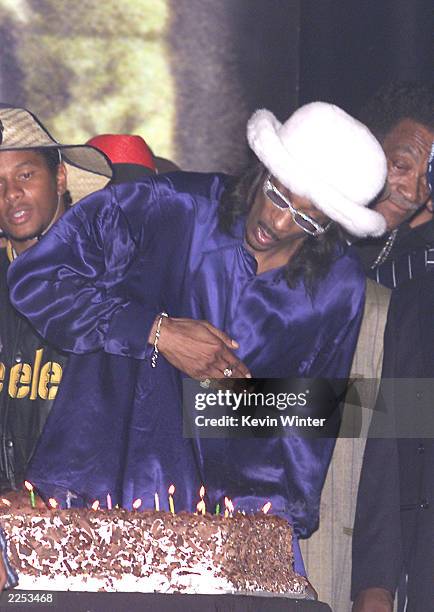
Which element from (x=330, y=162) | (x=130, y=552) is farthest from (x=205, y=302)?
(x=130, y=552)

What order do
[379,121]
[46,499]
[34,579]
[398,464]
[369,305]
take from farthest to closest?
[379,121] < [369,305] < [398,464] < [46,499] < [34,579]

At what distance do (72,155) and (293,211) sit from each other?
0.79 metres

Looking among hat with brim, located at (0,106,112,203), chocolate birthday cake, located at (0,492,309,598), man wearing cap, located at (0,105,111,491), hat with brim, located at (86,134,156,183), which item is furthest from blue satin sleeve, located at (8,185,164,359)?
chocolate birthday cake, located at (0,492,309,598)

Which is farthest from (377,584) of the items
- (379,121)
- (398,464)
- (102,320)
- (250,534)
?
(379,121)

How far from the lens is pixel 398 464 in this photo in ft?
10.3

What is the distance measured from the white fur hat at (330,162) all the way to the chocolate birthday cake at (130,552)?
0.87 metres

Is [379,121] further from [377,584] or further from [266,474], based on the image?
[377,584]

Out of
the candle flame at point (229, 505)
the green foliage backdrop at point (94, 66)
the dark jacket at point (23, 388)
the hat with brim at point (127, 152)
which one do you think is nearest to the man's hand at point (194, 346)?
the candle flame at point (229, 505)

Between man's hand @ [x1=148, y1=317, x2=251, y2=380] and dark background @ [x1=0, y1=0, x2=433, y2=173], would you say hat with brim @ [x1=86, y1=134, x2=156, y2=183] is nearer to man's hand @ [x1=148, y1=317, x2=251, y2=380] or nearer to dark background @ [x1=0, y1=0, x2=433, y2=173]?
dark background @ [x1=0, y1=0, x2=433, y2=173]

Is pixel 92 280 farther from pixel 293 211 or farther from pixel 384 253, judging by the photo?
pixel 384 253

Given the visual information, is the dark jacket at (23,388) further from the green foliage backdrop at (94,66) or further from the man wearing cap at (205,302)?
the green foliage backdrop at (94,66)

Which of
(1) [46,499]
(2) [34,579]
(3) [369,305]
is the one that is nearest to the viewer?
(2) [34,579]

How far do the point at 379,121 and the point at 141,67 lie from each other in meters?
0.75

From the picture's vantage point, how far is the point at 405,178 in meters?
3.49
